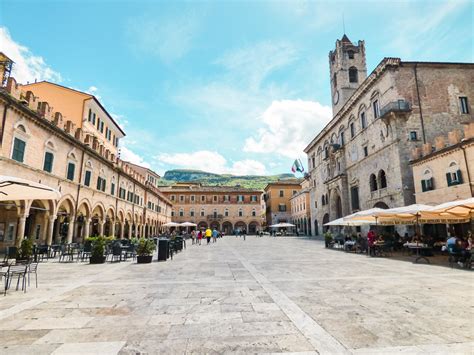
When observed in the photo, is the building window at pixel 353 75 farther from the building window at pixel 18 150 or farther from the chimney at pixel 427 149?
the building window at pixel 18 150

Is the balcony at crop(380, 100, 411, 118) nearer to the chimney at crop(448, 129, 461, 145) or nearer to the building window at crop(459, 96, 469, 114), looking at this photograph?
the building window at crop(459, 96, 469, 114)

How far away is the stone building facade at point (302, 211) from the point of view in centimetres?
5050

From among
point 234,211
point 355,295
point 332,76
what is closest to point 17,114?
point 355,295

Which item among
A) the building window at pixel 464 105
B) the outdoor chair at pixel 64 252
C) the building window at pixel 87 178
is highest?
the building window at pixel 464 105

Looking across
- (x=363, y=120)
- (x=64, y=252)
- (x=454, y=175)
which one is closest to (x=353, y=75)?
→ (x=363, y=120)

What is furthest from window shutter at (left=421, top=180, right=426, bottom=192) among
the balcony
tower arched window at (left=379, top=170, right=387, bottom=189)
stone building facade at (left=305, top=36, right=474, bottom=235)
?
the balcony

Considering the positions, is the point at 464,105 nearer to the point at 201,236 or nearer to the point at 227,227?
the point at 201,236

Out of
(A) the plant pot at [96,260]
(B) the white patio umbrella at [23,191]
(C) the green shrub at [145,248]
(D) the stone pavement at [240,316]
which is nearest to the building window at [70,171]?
(A) the plant pot at [96,260]

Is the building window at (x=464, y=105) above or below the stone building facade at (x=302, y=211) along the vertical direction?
above

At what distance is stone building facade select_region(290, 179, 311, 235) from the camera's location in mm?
50500

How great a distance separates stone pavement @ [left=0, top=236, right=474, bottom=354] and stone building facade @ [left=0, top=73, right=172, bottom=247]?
9.32 m

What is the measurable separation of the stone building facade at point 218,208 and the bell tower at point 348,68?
1236 inches

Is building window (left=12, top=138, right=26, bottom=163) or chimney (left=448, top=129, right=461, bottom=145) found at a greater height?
chimney (left=448, top=129, right=461, bottom=145)

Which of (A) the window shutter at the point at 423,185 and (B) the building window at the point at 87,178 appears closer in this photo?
(A) the window shutter at the point at 423,185
